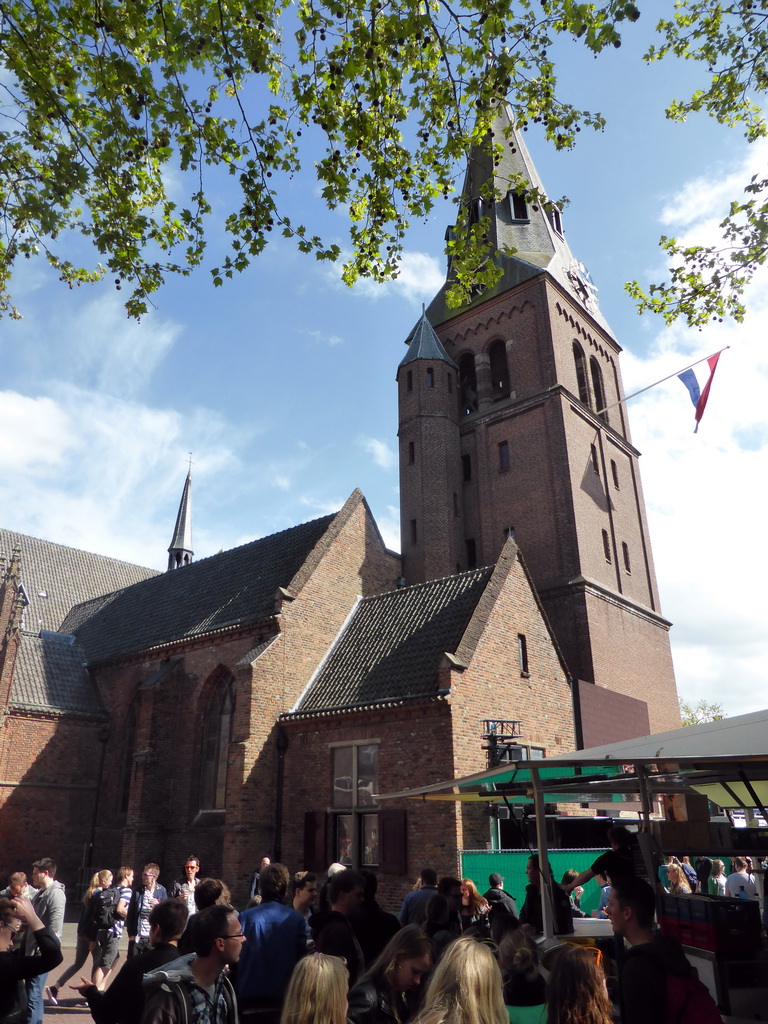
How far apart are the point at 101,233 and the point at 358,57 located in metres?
3.54

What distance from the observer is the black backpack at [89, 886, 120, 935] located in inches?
374

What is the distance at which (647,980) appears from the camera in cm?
349

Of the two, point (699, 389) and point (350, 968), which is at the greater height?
point (699, 389)

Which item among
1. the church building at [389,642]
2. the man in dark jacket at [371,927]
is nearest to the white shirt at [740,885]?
the church building at [389,642]

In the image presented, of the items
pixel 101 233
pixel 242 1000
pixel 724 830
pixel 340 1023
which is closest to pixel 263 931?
pixel 242 1000

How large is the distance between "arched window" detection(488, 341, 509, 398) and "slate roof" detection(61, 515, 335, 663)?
37.3 ft

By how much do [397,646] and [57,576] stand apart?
71.9 ft

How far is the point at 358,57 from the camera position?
771cm

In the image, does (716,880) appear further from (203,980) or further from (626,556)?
(626,556)

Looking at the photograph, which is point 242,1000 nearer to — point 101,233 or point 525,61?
point 101,233

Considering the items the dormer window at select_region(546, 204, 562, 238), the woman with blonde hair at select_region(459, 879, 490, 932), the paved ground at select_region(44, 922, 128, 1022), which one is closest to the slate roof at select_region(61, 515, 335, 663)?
the paved ground at select_region(44, 922, 128, 1022)

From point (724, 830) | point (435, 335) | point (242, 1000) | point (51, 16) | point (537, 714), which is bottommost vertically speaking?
point (242, 1000)

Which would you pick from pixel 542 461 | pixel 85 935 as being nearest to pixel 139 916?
pixel 85 935

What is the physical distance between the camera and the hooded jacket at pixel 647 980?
11.3 feet
